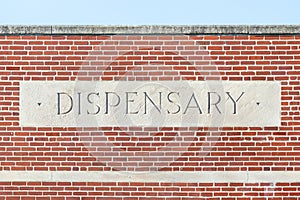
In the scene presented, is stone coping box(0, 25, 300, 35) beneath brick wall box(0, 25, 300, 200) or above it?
above

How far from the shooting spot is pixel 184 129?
6.67 meters

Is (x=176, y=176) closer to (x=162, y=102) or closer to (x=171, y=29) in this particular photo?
(x=162, y=102)

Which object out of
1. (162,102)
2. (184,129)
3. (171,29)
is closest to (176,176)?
(184,129)

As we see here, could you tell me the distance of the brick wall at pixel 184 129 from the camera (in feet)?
21.8

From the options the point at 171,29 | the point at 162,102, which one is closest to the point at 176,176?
the point at 162,102

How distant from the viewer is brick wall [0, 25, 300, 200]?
262 inches

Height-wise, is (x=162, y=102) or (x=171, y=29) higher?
(x=171, y=29)

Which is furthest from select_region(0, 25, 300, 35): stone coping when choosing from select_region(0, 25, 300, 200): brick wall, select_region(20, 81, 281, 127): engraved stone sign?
select_region(20, 81, 281, 127): engraved stone sign

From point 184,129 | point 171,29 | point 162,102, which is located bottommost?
point 184,129

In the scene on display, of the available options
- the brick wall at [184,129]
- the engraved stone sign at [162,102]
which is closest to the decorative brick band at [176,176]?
the brick wall at [184,129]

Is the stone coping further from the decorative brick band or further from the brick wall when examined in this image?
the decorative brick band

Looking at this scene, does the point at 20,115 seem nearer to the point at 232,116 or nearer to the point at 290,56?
the point at 232,116

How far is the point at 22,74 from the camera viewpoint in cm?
673

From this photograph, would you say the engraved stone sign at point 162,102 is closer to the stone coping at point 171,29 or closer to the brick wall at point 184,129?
the brick wall at point 184,129
